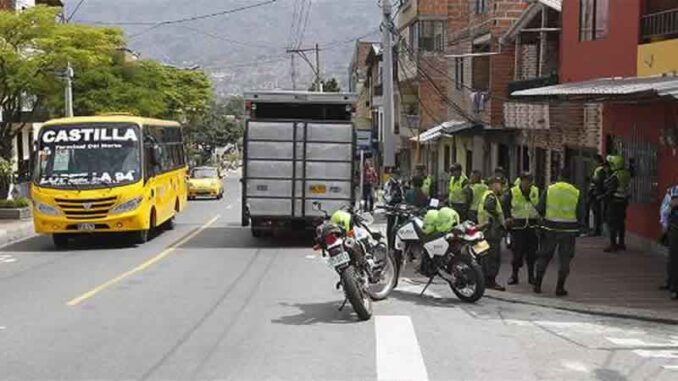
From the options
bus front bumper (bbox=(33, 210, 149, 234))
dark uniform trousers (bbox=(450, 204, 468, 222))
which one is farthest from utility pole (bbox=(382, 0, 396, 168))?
dark uniform trousers (bbox=(450, 204, 468, 222))

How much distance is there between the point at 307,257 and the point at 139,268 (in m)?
3.37

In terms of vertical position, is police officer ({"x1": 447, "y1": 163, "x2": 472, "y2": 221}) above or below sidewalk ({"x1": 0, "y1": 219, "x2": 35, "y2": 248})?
above

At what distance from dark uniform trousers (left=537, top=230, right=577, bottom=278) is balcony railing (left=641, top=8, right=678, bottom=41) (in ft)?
18.8

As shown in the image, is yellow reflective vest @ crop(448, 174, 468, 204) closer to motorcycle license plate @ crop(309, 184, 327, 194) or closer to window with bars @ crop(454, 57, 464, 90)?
motorcycle license plate @ crop(309, 184, 327, 194)

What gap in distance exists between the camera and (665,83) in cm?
1220

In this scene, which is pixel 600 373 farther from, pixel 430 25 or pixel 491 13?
pixel 430 25

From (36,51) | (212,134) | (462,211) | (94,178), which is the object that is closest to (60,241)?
(94,178)

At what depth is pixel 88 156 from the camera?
18.4m

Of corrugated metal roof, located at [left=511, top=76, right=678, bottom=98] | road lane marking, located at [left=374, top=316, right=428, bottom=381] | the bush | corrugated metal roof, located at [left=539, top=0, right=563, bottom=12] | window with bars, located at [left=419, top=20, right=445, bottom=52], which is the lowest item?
road lane marking, located at [left=374, top=316, right=428, bottom=381]

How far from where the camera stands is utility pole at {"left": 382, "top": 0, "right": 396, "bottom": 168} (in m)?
23.5

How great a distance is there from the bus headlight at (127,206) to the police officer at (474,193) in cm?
719

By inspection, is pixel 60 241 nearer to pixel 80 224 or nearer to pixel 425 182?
pixel 80 224

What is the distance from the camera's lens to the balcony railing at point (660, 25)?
15.7 meters

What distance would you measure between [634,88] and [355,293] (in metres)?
5.51
